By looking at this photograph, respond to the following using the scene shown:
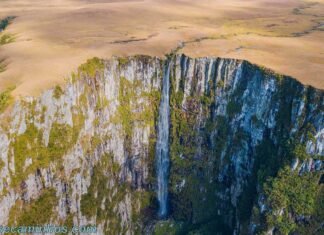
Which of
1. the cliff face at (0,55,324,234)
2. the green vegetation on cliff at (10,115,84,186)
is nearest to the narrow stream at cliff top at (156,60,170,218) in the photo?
the cliff face at (0,55,324,234)

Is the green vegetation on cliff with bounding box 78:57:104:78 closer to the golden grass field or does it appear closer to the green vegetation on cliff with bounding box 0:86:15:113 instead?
the golden grass field

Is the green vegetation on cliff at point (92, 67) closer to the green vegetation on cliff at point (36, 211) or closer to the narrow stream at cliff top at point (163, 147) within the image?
the narrow stream at cliff top at point (163, 147)

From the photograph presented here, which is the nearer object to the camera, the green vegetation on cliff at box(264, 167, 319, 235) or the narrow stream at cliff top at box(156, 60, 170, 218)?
the green vegetation on cliff at box(264, 167, 319, 235)

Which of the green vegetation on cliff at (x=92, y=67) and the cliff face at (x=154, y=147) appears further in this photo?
the green vegetation on cliff at (x=92, y=67)

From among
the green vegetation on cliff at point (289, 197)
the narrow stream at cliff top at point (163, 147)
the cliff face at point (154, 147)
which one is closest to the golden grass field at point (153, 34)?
the cliff face at point (154, 147)

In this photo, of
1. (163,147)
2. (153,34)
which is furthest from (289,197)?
(153,34)

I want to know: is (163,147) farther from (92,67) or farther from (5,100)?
(5,100)

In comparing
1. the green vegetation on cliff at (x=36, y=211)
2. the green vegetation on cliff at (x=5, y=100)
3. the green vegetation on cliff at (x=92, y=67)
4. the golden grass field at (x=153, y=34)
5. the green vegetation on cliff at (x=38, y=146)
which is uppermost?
the golden grass field at (x=153, y=34)
